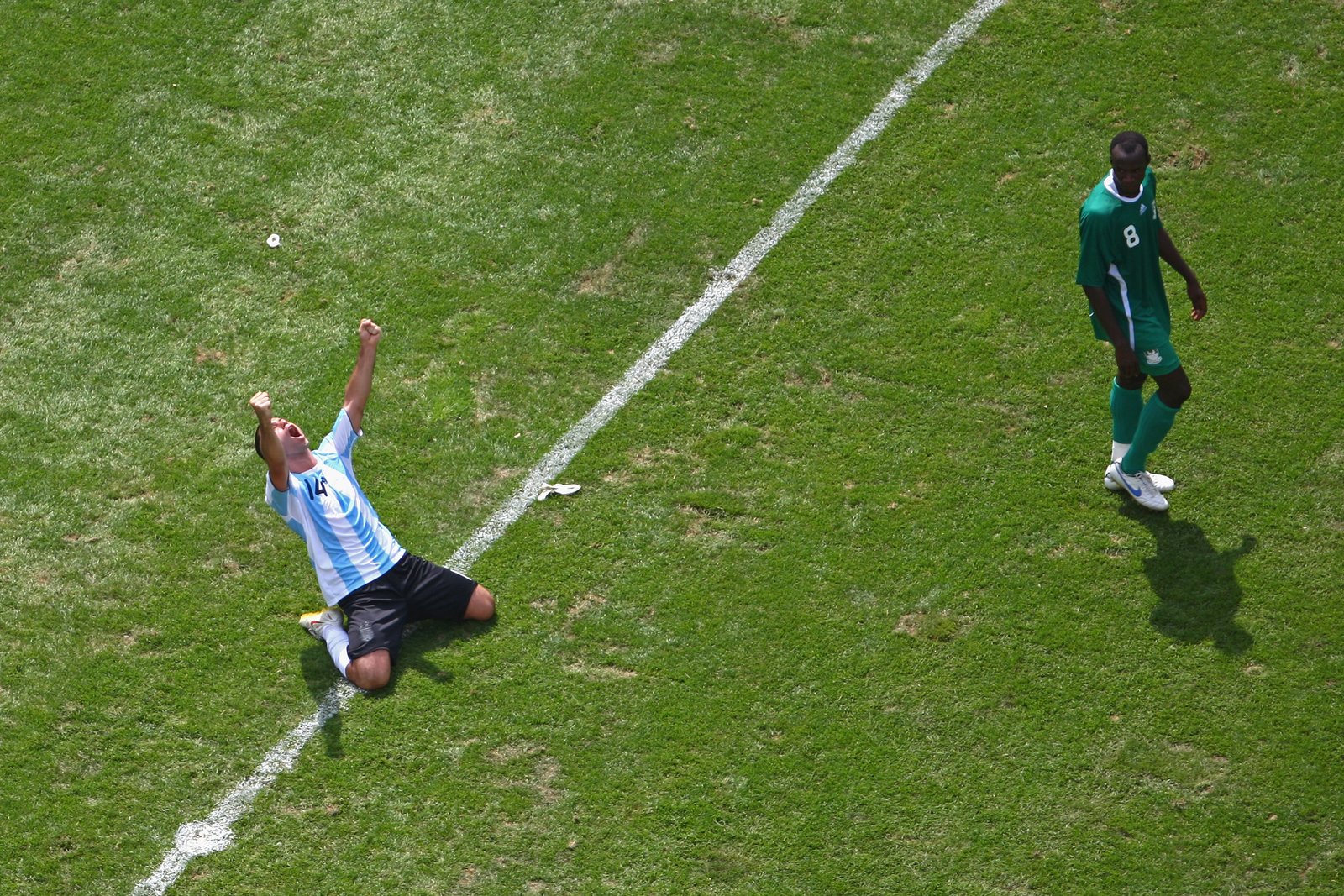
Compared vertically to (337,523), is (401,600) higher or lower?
lower

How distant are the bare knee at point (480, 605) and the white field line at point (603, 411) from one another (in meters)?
0.36

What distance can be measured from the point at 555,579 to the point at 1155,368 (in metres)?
3.62

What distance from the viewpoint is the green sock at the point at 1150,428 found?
7.52 metres

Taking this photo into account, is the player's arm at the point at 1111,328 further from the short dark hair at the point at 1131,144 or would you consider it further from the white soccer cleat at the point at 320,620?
the white soccer cleat at the point at 320,620

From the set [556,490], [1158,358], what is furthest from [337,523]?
[1158,358]

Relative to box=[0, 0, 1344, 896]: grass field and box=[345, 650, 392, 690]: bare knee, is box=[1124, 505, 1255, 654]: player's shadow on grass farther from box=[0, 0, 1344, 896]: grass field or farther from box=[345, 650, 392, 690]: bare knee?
box=[345, 650, 392, 690]: bare knee

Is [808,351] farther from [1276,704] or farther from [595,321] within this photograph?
[1276,704]

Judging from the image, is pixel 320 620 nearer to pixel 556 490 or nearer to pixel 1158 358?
pixel 556 490

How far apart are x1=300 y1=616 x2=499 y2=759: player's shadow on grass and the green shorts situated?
155 inches

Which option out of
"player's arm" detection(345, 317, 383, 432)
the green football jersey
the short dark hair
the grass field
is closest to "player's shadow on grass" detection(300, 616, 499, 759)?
the grass field

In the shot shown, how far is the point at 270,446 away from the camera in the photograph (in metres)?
7.02

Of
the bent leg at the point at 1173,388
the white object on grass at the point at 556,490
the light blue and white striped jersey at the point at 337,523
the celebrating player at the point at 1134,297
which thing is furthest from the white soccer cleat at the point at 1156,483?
the light blue and white striped jersey at the point at 337,523

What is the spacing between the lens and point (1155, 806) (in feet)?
22.5

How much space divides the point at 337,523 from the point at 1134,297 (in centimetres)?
458
